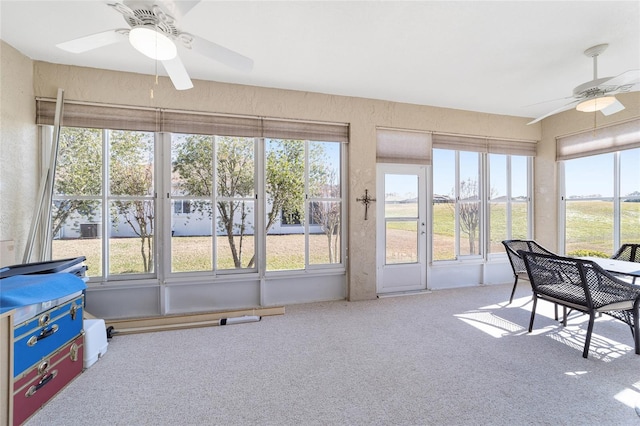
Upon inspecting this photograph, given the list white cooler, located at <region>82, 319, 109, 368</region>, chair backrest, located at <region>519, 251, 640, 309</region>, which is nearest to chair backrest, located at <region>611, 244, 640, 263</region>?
chair backrest, located at <region>519, 251, 640, 309</region>

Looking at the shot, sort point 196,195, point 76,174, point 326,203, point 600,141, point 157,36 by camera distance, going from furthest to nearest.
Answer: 1. point 600,141
2. point 326,203
3. point 196,195
4. point 76,174
5. point 157,36

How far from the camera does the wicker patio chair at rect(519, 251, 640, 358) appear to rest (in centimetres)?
239

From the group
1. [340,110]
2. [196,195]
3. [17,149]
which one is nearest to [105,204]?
Answer: [17,149]

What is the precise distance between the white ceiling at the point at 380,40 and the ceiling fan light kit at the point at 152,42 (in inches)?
19.8

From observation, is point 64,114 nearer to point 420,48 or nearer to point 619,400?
point 420,48

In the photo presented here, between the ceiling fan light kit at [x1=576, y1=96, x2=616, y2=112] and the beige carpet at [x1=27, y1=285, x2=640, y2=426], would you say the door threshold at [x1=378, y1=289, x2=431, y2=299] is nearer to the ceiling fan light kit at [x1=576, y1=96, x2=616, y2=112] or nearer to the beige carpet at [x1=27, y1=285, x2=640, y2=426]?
the beige carpet at [x1=27, y1=285, x2=640, y2=426]

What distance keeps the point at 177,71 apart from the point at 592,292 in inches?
154

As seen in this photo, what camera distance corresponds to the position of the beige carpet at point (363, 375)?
177 cm

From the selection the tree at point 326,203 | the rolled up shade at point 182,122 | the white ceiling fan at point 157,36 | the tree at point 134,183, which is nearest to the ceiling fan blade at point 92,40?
the white ceiling fan at point 157,36

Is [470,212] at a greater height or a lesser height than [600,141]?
lesser

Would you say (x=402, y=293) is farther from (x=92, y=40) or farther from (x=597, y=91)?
(x=92, y=40)

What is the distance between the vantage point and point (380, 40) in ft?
8.63

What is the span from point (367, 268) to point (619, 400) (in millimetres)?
2568

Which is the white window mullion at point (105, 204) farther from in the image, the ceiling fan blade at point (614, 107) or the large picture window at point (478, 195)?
the ceiling fan blade at point (614, 107)
